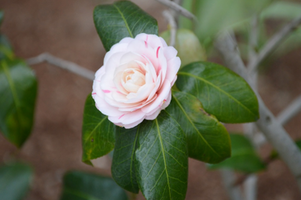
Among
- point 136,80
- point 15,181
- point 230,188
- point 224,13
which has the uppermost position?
point 224,13

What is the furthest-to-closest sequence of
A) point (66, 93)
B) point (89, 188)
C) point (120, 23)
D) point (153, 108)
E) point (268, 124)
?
1. point (66, 93)
2. point (89, 188)
3. point (268, 124)
4. point (120, 23)
5. point (153, 108)

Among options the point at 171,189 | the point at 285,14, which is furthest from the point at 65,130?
the point at 171,189


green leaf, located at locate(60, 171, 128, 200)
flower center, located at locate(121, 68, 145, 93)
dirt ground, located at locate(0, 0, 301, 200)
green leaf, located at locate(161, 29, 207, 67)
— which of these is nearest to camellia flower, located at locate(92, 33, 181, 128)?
flower center, located at locate(121, 68, 145, 93)

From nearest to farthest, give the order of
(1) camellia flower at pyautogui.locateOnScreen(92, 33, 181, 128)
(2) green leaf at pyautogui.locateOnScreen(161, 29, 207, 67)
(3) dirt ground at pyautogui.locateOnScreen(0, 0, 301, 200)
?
(1) camellia flower at pyautogui.locateOnScreen(92, 33, 181, 128) → (2) green leaf at pyautogui.locateOnScreen(161, 29, 207, 67) → (3) dirt ground at pyautogui.locateOnScreen(0, 0, 301, 200)

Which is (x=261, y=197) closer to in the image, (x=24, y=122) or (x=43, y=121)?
(x=24, y=122)

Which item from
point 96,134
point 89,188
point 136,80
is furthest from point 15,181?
point 136,80

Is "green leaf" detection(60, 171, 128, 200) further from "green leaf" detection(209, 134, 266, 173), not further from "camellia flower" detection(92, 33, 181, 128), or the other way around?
"camellia flower" detection(92, 33, 181, 128)

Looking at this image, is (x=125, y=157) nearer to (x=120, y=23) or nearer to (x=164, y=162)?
(x=164, y=162)
